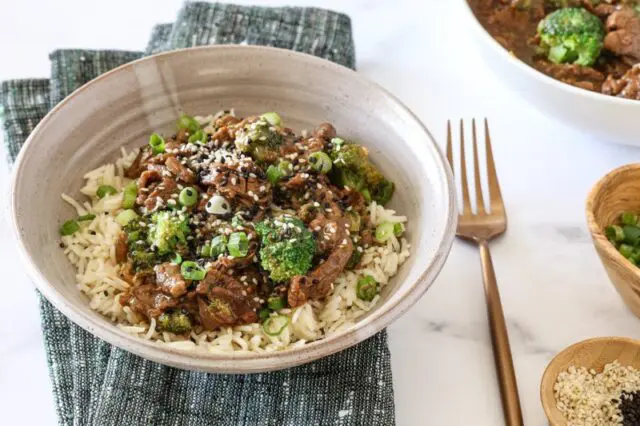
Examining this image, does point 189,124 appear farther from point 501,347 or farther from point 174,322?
point 501,347

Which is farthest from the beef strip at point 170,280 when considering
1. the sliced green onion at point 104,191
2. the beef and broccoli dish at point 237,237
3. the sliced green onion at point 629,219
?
the sliced green onion at point 629,219

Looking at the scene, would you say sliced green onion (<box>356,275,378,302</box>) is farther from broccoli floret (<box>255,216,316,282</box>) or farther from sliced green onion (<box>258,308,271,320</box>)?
sliced green onion (<box>258,308,271,320</box>)

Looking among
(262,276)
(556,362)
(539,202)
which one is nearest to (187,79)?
(262,276)

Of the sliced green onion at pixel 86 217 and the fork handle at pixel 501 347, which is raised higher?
the sliced green onion at pixel 86 217

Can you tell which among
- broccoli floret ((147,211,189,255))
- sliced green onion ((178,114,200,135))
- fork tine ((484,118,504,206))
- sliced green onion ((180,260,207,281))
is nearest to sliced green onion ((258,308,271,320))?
sliced green onion ((180,260,207,281))

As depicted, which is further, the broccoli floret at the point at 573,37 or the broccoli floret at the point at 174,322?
the broccoli floret at the point at 573,37

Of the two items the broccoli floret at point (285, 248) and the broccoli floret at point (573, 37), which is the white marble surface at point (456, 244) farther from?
the broccoli floret at point (285, 248)
